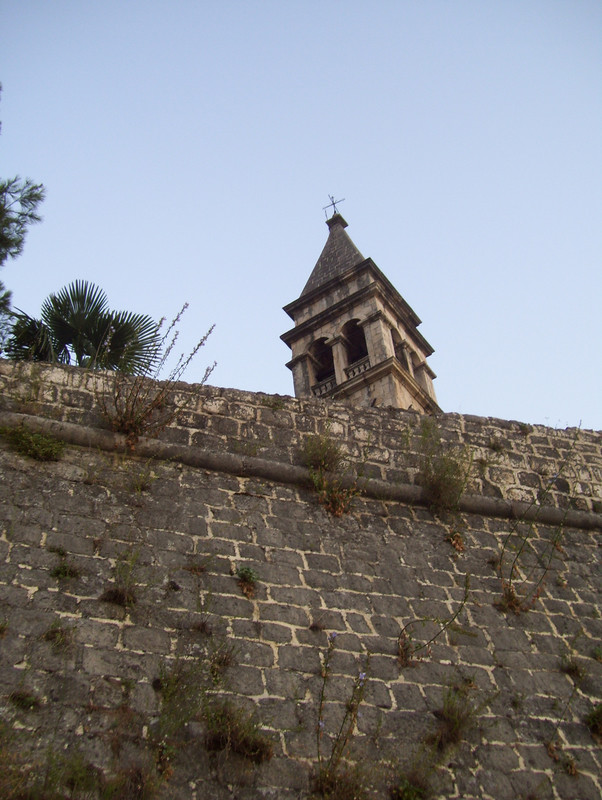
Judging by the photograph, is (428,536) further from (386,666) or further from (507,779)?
(507,779)

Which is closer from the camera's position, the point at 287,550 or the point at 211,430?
the point at 287,550

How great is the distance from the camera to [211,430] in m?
5.95

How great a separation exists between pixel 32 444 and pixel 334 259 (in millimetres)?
18480

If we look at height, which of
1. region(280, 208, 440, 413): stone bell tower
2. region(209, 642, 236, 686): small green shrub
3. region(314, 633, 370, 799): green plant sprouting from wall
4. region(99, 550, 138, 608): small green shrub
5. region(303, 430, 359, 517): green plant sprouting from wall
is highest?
region(280, 208, 440, 413): stone bell tower

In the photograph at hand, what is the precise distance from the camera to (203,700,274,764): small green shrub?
3775mm

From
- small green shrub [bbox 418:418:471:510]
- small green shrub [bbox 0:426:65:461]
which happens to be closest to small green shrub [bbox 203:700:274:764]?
small green shrub [bbox 0:426:65:461]

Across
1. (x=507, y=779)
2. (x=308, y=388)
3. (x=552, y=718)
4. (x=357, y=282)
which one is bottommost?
(x=507, y=779)

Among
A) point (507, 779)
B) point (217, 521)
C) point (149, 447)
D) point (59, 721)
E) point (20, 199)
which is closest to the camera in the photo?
point (59, 721)

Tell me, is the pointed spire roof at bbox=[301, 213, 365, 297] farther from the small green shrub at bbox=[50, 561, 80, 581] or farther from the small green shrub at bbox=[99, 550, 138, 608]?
the small green shrub at bbox=[50, 561, 80, 581]

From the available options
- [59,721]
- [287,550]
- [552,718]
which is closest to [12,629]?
[59,721]

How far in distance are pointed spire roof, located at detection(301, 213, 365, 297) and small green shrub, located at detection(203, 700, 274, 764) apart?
17.9 metres

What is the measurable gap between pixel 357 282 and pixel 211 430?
1522 cm

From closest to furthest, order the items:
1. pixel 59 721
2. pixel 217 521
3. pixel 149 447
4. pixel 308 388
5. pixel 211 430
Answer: pixel 59 721 < pixel 217 521 < pixel 149 447 < pixel 211 430 < pixel 308 388

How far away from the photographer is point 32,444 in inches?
201
